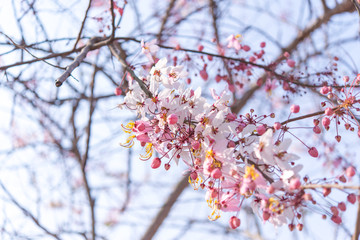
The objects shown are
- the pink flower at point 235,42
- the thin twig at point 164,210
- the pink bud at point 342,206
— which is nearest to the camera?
the pink bud at point 342,206

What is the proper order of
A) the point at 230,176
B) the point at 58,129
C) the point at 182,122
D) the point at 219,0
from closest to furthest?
the point at 230,176
the point at 182,122
the point at 219,0
the point at 58,129

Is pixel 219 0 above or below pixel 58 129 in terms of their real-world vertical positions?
above

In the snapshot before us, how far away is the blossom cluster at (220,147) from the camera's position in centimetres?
118

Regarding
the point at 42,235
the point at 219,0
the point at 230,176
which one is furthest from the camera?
the point at 219,0

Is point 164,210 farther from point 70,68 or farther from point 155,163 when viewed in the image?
point 70,68

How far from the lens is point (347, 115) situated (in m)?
1.45

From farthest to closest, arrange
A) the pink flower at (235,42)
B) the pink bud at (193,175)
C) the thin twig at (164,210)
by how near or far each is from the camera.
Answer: the thin twig at (164,210), the pink flower at (235,42), the pink bud at (193,175)

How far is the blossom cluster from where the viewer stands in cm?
118

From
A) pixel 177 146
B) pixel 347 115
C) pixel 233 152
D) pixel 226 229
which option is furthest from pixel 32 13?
pixel 226 229

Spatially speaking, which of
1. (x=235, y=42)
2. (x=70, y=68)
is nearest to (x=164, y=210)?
(x=235, y=42)

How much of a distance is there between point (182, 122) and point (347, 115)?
0.70 m

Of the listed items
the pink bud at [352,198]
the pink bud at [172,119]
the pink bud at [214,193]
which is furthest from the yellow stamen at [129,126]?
the pink bud at [352,198]

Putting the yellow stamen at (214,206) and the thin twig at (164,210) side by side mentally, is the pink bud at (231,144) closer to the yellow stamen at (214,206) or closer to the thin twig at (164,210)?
the yellow stamen at (214,206)

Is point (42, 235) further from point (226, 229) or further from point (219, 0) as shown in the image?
point (219, 0)
